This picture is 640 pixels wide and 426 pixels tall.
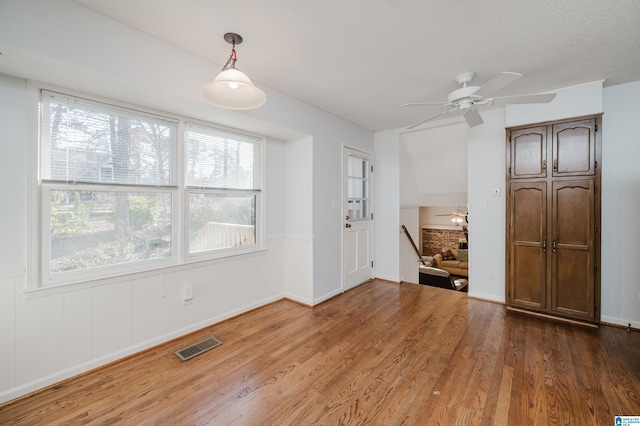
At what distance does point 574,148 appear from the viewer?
2910 mm

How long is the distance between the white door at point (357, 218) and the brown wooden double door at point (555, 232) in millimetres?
1971

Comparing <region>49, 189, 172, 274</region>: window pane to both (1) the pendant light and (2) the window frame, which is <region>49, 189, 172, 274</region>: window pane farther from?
(1) the pendant light

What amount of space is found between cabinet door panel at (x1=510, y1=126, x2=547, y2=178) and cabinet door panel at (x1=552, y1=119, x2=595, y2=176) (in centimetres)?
10

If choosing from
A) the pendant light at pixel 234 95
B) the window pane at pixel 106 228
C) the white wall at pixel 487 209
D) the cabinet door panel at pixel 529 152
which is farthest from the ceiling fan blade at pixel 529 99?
the window pane at pixel 106 228

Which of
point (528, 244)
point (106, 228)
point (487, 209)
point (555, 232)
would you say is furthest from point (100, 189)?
point (555, 232)

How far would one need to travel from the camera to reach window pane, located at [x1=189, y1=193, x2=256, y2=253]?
2.83m

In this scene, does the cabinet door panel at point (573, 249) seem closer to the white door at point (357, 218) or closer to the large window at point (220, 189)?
the white door at point (357, 218)

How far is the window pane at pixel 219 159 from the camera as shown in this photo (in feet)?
9.14

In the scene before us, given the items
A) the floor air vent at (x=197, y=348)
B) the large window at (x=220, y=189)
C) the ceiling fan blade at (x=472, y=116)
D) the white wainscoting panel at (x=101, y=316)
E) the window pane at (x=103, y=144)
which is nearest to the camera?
the white wainscoting panel at (x=101, y=316)

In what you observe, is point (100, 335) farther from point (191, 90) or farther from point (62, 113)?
point (191, 90)

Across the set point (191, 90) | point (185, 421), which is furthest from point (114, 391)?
point (191, 90)

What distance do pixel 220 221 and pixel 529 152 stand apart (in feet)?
12.0

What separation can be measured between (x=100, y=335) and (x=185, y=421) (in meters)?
1.13

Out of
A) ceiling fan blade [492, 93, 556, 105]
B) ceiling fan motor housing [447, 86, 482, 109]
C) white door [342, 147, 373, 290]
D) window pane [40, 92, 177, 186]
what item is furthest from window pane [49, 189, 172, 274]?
ceiling fan blade [492, 93, 556, 105]
